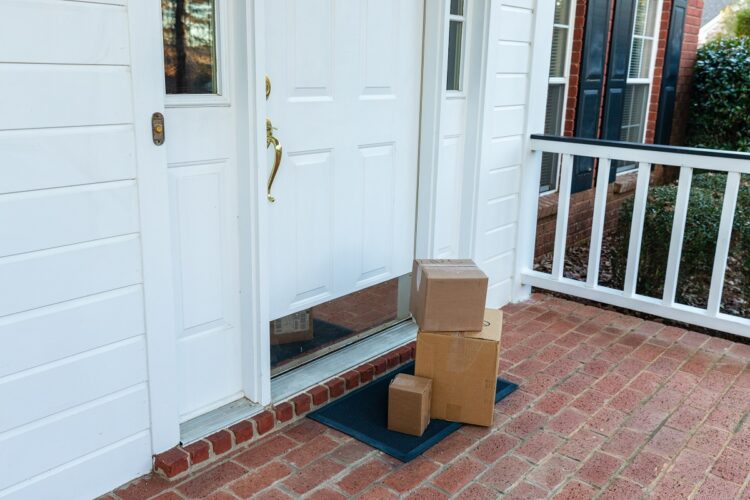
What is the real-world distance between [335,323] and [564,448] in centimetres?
124

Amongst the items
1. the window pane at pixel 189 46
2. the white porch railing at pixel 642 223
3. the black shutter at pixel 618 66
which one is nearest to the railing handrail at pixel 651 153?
the white porch railing at pixel 642 223

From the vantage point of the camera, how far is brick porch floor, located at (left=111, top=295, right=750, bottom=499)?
2.29 metres

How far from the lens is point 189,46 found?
222 cm

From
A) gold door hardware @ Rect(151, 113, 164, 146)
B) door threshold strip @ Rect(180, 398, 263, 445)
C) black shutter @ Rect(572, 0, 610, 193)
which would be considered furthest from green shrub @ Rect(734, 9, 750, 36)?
gold door hardware @ Rect(151, 113, 164, 146)

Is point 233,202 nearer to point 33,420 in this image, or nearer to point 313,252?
point 313,252

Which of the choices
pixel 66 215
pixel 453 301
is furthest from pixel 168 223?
pixel 453 301

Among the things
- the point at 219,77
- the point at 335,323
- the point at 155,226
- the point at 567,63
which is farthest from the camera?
the point at 567,63

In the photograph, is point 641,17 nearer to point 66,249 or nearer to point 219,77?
point 219,77

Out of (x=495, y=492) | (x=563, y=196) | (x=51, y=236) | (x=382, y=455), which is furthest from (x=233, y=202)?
(x=563, y=196)

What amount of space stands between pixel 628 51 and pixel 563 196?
234cm

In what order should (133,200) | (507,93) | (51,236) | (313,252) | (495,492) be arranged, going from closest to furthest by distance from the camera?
(51,236), (133,200), (495,492), (313,252), (507,93)

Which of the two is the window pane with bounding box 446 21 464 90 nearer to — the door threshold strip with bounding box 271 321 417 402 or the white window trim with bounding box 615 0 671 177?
the door threshold strip with bounding box 271 321 417 402

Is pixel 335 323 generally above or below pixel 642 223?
below

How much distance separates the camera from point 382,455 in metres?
2.47
